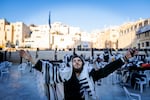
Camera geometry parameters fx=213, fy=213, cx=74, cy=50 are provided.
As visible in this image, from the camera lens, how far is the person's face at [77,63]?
106 inches

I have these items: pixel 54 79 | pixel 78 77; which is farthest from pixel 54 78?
pixel 78 77

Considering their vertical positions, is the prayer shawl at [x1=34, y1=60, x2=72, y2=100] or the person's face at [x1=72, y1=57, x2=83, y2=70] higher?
the person's face at [x1=72, y1=57, x2=83, y2=70]

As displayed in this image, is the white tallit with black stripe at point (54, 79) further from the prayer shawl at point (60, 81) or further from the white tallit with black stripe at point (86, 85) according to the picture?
the white tallit with black stripe at point (86, 85)

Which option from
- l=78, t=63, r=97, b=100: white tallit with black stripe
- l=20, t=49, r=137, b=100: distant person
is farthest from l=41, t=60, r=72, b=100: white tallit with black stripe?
l=78, t=63, r=97, b=100: white tallit with black stripe

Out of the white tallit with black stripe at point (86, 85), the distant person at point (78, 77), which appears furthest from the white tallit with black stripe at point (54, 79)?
the white tallit with black stripe at point (86, 85)

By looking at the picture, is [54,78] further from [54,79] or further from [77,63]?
[77,63]

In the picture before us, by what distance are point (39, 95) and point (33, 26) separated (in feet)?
204

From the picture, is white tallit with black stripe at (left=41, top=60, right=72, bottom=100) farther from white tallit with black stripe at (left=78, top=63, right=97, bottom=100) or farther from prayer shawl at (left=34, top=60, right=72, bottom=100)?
white tallit with black stripe at (left=78, top=63, right=97, bottom=100)

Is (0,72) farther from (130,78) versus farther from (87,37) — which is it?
(87,37)

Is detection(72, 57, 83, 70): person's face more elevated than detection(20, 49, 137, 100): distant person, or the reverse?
detection(72, 57, 83, 70): person's face

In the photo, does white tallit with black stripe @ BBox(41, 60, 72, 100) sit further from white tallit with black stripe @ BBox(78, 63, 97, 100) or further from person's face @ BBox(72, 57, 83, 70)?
white tallit with black stripe @ BBox(78, 63, 97, 100)

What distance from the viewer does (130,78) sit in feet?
26.7

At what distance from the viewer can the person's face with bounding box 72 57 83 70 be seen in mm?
2693

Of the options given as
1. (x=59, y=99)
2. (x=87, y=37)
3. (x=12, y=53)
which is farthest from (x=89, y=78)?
(x=87, y=37)
